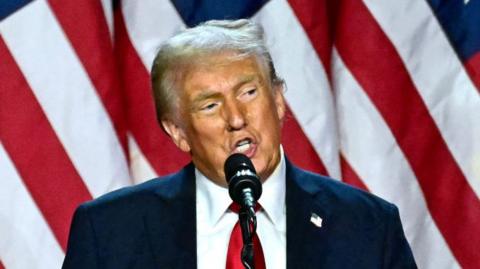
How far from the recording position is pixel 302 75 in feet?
10.1

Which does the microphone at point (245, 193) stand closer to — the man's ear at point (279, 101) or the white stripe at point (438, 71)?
the man's ear at point (279, 101)

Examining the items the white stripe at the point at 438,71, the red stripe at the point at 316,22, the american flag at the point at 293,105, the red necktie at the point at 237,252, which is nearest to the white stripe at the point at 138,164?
the american flag at the point at 293,105

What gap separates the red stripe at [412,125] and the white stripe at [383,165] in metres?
0.02

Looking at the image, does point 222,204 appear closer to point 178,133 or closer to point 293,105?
point 178,133

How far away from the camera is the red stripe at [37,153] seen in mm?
2926

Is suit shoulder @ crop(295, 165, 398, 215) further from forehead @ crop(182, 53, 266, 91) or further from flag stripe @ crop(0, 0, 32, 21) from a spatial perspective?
flag stripe @ crop(0, 0, 32, 21)

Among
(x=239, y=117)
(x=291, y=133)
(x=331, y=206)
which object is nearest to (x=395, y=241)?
(x=331, y=206)

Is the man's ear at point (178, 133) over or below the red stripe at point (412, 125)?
over

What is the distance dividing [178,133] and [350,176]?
0.94 m

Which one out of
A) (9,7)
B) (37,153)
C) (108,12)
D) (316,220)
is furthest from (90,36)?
(316,220)

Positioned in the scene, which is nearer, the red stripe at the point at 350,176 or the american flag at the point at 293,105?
the american flag at the point at 293,105

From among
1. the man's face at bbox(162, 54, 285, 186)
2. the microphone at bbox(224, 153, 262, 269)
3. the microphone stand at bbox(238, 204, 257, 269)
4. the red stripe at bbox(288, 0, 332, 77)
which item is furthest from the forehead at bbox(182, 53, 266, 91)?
the red stripe at bbox(288, 0, 332, 77)

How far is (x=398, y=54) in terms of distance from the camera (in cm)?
312

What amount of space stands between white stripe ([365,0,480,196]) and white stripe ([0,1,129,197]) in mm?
737
